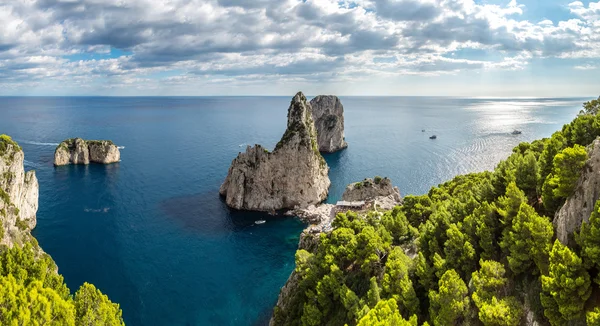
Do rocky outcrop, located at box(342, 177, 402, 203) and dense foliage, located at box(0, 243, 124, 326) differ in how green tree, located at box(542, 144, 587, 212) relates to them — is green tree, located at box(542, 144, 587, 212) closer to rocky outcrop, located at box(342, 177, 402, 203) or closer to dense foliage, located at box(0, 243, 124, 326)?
dense foliage, located at box(0, 243, 124, 326)

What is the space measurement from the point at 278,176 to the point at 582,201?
73971 millimetres

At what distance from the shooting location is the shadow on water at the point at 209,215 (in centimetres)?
8256

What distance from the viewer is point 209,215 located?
89125 mm

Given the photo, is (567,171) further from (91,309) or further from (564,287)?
(91,309)

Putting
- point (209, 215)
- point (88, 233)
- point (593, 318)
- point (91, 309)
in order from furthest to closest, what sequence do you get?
point (209, 215), point (88, 233), point (91, 309), point (593, 318)

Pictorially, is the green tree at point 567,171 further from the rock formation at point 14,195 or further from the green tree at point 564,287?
the rock formation at point 14,195

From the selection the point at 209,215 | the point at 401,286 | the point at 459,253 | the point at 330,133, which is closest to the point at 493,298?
the point at 459,253

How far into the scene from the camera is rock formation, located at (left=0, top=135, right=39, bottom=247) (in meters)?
55.1

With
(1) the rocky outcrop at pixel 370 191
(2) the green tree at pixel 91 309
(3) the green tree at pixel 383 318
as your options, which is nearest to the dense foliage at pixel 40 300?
(2) the green tree at pixel 91 309

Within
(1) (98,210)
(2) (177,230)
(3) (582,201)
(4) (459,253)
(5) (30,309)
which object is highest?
(3) (582,201)

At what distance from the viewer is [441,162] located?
5595 inches

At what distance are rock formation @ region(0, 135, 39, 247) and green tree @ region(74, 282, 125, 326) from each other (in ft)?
85.7

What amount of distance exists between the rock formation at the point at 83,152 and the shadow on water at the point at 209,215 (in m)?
52.4

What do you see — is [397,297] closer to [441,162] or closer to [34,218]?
[34,218]
